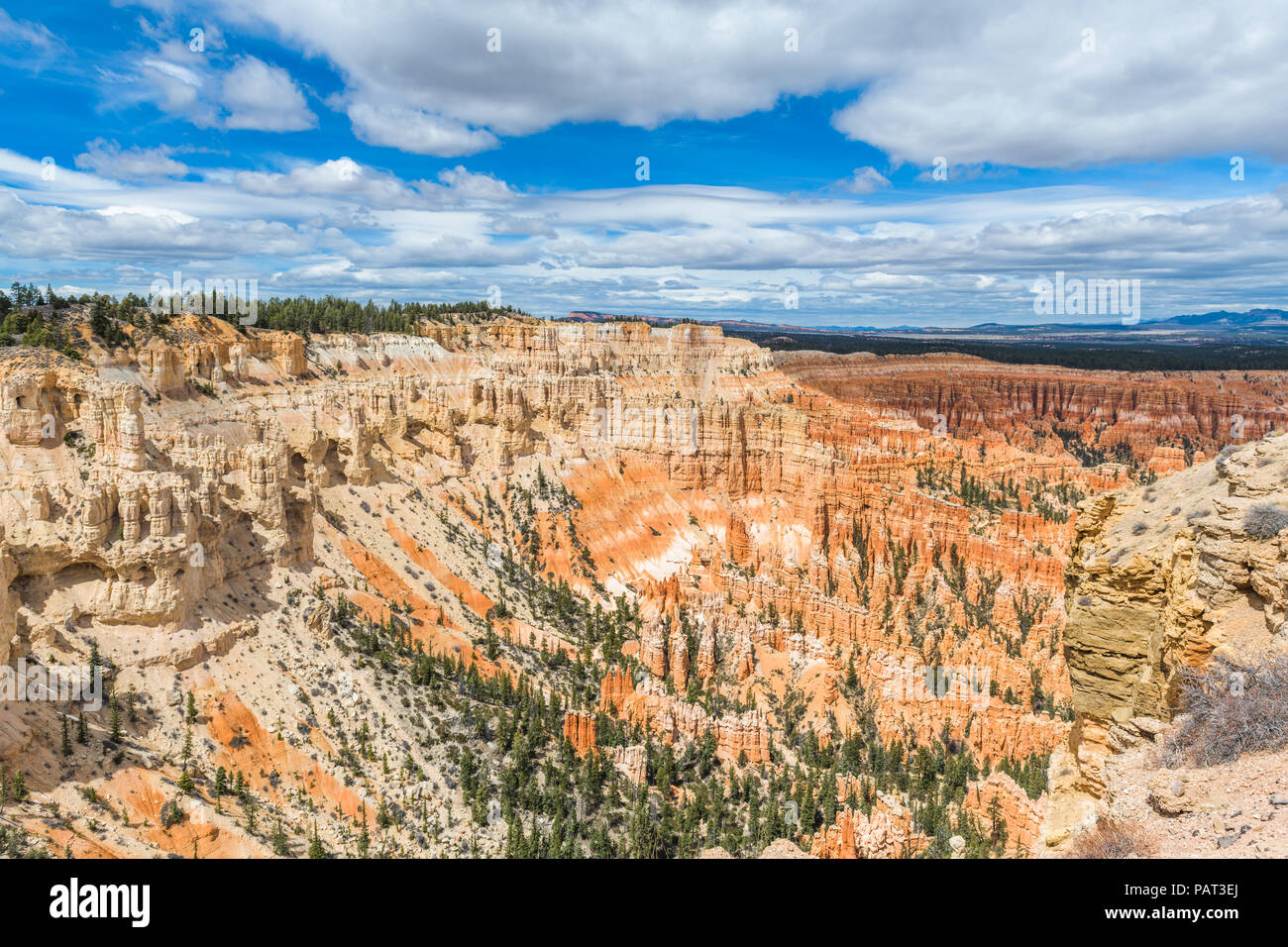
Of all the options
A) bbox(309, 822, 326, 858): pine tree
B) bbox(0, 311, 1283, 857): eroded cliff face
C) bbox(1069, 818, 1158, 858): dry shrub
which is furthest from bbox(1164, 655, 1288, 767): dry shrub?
bbox(309, 822, 326, 858): pine tree

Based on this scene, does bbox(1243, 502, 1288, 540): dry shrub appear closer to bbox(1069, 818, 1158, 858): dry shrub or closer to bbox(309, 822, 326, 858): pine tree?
bbox(1069, 818, 1158, 858): dry shrub

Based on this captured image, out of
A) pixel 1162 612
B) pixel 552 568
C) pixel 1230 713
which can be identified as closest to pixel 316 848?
pixel 1162 612

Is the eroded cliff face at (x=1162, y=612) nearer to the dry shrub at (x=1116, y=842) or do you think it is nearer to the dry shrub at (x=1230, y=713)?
the dry shrub at (x=1230, y=713)

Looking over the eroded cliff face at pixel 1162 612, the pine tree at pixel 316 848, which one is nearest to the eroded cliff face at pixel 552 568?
the eroded cliff face at pixel 1162 612

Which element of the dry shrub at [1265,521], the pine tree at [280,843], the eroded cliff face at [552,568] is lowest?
the pine tree at [280,843]

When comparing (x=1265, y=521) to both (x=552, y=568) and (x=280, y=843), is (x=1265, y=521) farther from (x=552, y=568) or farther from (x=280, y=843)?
(x=552, y=568)

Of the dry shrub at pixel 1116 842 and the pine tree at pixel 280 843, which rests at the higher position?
the dry shrub at pixel 1116 842
